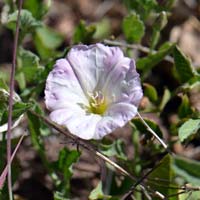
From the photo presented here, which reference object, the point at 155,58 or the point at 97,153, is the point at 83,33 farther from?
the point at 97,153

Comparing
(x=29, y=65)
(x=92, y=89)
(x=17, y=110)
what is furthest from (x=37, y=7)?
(x=17, y=110)

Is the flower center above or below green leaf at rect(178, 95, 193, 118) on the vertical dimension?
above

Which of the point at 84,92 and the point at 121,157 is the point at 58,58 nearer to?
the point at 84,92

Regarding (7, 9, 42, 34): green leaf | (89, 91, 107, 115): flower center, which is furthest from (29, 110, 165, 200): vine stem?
(7, 9, 42, 34): green leaf

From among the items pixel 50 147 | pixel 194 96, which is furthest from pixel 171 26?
pixel 50 147

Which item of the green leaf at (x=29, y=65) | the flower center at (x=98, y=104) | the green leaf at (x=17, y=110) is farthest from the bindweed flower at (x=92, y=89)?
the green leaf at (x=29, y=65)

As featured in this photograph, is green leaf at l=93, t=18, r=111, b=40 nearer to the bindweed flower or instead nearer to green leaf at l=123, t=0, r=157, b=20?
green leaf at l=123, t=0, r=157, b=20

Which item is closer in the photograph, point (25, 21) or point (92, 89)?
point (92, 89)
